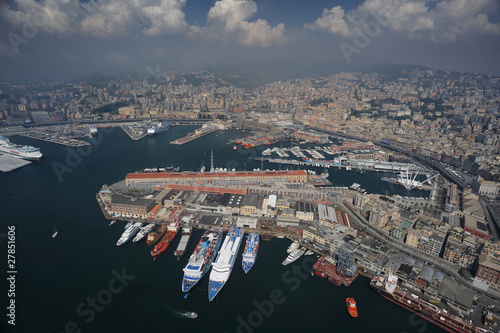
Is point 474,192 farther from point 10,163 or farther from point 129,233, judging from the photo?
point 10,163

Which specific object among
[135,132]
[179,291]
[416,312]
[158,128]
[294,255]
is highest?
[158,128]

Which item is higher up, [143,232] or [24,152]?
[24,152]

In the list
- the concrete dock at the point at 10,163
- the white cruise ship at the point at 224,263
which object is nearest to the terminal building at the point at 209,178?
the white cruise ship at the point at 224,263

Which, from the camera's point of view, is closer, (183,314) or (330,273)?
(183,314)

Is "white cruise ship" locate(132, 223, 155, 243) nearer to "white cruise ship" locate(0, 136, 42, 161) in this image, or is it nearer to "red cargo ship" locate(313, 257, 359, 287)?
"red cargo ship" locate(313, 257, 359, 287)

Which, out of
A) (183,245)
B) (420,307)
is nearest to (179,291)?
(183,245)

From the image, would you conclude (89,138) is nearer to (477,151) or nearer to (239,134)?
(239,134)

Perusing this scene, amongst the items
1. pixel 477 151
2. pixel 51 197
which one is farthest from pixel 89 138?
pixel 477 151
